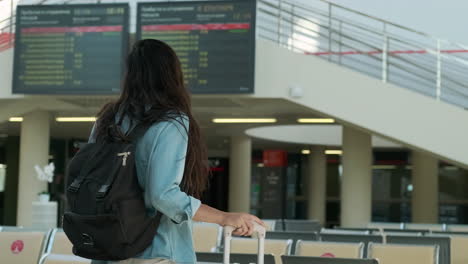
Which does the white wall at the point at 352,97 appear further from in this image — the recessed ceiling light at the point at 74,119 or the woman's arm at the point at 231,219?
the woman's arm at the point at 231,219

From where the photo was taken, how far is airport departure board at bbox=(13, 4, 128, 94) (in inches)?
517

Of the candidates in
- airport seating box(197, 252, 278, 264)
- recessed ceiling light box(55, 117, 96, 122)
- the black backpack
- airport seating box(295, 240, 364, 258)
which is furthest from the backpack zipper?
recessed ceiling light box(55, 117, 96, 122)

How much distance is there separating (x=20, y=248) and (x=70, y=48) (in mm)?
8821

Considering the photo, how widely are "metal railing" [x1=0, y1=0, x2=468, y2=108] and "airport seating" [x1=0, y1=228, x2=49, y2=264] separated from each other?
8.69m

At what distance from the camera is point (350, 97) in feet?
42.9

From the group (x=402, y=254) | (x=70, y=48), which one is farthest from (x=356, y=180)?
(x=402, y=254)

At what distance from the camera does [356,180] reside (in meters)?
14.9

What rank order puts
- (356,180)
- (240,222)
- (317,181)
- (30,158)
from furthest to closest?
(317,181) → (30,158) → (356,180) → (240,222)

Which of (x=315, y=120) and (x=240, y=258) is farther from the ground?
(x=315, y=120)

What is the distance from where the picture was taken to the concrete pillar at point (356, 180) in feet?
48.6

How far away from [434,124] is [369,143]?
2.39m

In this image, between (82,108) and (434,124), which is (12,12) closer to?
(82,108)

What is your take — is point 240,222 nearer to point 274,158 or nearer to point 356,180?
point 356,180

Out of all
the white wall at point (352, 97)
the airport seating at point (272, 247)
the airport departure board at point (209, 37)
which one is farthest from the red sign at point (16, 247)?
the white wall at point (352, 97)
